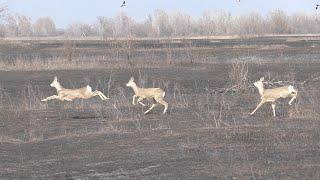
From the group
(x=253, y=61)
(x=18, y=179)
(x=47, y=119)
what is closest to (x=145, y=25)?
(x=253, y=61)

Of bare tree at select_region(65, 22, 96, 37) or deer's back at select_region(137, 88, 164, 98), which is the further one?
bare tree at select_region(65, 22, 96, 37)

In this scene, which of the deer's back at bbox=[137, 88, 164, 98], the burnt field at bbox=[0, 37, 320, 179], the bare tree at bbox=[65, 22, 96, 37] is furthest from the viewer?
the bare tree at bbox=[65, 22, 96, 37]

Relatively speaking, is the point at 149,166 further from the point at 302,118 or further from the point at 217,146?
the point at 302,118

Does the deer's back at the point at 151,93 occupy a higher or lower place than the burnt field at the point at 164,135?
higher

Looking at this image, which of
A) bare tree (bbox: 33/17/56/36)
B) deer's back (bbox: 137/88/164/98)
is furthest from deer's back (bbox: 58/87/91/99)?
bare tree (bbox: 33/17/56/36)

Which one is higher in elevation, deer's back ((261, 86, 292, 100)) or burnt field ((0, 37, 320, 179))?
Result: deer's back ((261, 86, 292, 100))

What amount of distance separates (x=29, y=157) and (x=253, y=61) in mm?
31856

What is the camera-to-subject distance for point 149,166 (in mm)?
12516

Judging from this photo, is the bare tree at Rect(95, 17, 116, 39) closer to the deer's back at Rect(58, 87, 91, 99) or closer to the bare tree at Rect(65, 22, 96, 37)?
the bare tree at Rect(65, 22, 96, 37)

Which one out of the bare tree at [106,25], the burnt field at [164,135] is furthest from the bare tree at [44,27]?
the burnt field at [164,135]

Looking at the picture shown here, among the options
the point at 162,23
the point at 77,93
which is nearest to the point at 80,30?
the point at 162,23

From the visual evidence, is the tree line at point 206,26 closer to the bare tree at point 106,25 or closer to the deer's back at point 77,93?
the bare tree at point 106,25

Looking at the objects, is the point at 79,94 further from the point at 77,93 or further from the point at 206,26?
the point at 206,26

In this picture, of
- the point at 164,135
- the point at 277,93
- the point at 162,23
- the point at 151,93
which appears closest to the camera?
the point at 164,135
